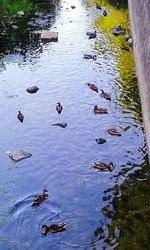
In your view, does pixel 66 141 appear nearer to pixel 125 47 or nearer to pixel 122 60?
pixel 122 60

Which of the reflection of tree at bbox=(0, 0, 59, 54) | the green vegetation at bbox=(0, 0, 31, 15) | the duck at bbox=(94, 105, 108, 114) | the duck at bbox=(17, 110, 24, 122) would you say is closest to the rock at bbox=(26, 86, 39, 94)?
the duck at bbox=(17, 110, 24, 122)

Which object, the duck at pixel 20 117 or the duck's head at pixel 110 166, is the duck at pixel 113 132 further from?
the duck at pixel 20 117

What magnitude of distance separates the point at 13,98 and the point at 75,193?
5.42 meters

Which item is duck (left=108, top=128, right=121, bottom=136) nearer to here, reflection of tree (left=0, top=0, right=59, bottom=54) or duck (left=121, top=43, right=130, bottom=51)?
duck (left=121, top=43, right=130, bottom=51)

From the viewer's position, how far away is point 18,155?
11.0m

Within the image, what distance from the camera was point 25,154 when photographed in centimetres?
1101

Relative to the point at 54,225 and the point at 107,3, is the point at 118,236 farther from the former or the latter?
the point at 107,3

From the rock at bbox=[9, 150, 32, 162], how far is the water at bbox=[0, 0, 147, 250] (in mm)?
142

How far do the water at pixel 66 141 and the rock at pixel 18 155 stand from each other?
142 mm

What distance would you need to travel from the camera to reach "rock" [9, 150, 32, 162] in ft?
35.7

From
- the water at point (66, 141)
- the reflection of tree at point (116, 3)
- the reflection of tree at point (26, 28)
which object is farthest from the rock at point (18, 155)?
the reflection of tree at point (116, 3)

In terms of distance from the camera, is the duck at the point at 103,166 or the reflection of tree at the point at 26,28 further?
the reflection of tree at the point at 26,28

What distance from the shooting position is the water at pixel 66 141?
882 cm

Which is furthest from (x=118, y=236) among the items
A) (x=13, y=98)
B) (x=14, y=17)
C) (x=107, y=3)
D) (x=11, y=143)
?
(x=107, y=3)
